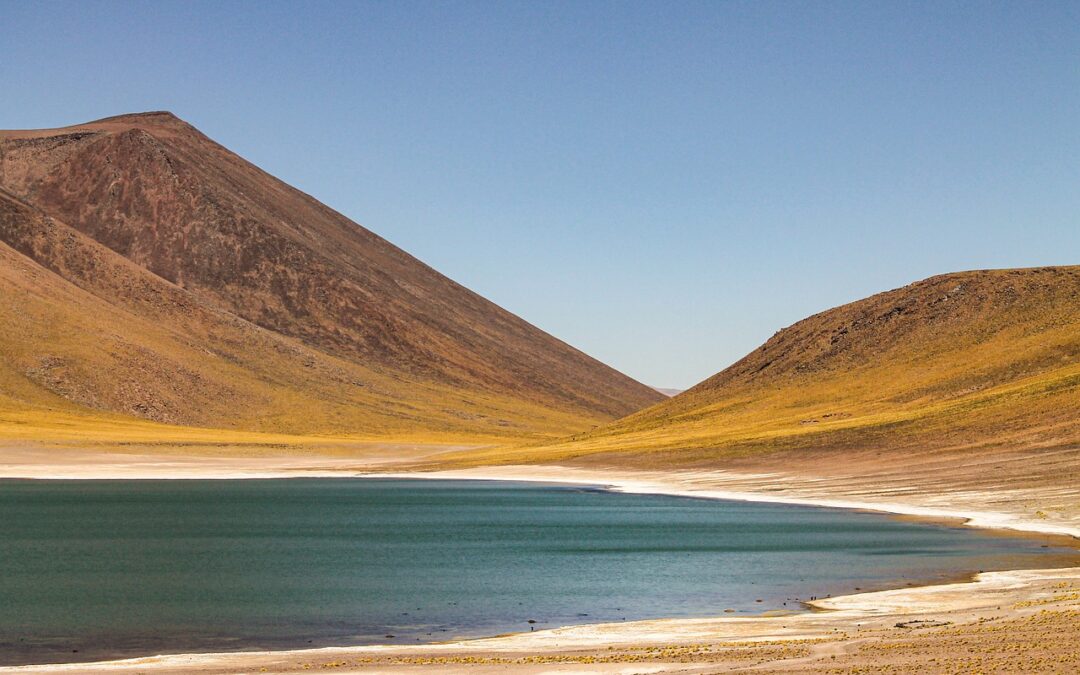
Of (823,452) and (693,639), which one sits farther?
(823,452)

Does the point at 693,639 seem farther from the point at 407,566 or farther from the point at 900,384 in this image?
the point at 900,384

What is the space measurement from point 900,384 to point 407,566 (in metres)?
97.8

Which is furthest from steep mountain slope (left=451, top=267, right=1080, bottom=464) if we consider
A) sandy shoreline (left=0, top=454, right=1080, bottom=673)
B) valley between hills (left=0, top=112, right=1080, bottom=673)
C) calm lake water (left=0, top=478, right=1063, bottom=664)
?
sandy shoreline (left=0, top=454, right=1080, bottom=673)

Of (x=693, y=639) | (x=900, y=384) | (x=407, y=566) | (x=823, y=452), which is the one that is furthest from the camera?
(x=900, y=384)

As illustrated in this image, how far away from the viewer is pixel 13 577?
150ft

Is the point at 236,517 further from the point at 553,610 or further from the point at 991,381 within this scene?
the point at 991,381

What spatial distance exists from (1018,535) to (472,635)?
32.3m

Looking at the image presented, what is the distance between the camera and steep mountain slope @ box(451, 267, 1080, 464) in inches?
3878

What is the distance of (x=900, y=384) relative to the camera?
137000 mm

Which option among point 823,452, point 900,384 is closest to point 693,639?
point 823,452

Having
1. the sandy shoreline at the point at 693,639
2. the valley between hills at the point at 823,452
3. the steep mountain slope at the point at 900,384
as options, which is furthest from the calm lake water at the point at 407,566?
the steep mountain slope at the point at 900,384

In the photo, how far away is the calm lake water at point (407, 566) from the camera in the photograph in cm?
3562

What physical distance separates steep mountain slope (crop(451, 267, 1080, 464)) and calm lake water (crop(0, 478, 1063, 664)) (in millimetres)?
24937

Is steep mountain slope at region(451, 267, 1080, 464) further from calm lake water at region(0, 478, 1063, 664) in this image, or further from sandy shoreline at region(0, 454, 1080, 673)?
sandy shoreline at region(0, 454, 1080, 673)
